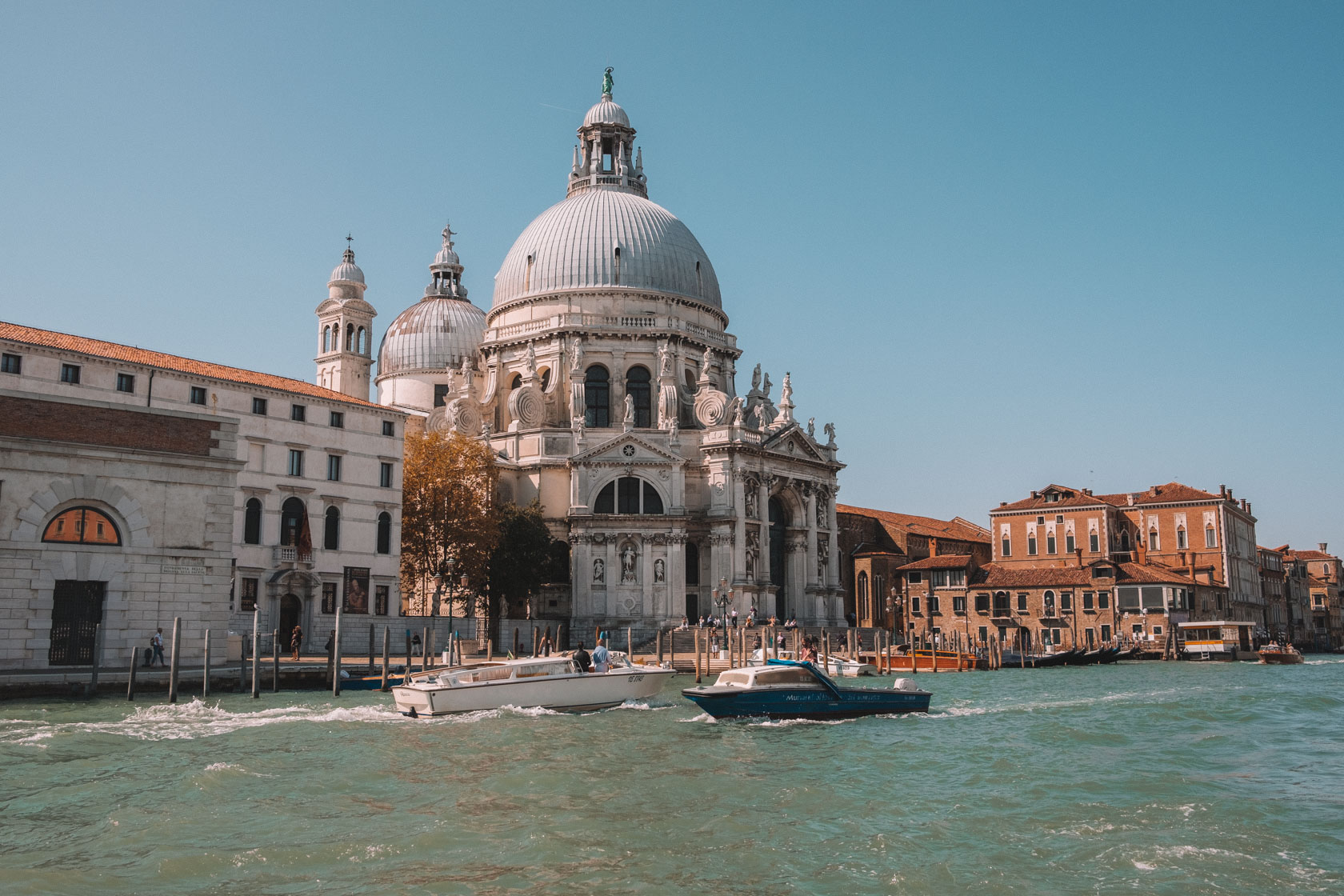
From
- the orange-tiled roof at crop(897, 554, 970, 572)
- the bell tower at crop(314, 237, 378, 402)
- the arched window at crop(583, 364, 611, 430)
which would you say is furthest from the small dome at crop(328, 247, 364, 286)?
the orange-tiled roof at crop(897, 554, 970, 572)

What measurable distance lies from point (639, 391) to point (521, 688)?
30.0 metres

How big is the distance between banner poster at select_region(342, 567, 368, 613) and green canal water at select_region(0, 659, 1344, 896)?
14.3 m

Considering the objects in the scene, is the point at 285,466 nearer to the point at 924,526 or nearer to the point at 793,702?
the point at 793,702

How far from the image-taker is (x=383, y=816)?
12.1 metres

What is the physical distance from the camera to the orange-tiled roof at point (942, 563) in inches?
2330

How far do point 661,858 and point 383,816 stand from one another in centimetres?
314

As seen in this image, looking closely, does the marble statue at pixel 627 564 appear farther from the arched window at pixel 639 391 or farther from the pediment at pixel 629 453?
the arched window at pixel 639 391

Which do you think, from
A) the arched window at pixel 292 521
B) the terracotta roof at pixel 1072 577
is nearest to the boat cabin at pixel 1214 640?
the terracotta roof at pixel 1072 577

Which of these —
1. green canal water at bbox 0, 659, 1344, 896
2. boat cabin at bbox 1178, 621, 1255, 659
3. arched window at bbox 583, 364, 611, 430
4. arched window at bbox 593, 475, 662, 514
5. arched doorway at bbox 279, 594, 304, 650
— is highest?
arched window at bbox 583, 364, 611, 430

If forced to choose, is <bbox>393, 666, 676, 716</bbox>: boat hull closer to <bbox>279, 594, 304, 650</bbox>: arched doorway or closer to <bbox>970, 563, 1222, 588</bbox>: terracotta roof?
<bbox>279, 594, 304, 650</bbox>: arched doorway

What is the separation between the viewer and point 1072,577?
182ft

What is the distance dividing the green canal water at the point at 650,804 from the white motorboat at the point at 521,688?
0.51m

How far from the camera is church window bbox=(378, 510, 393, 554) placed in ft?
124

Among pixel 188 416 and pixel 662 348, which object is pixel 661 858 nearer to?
pixel 188 416
